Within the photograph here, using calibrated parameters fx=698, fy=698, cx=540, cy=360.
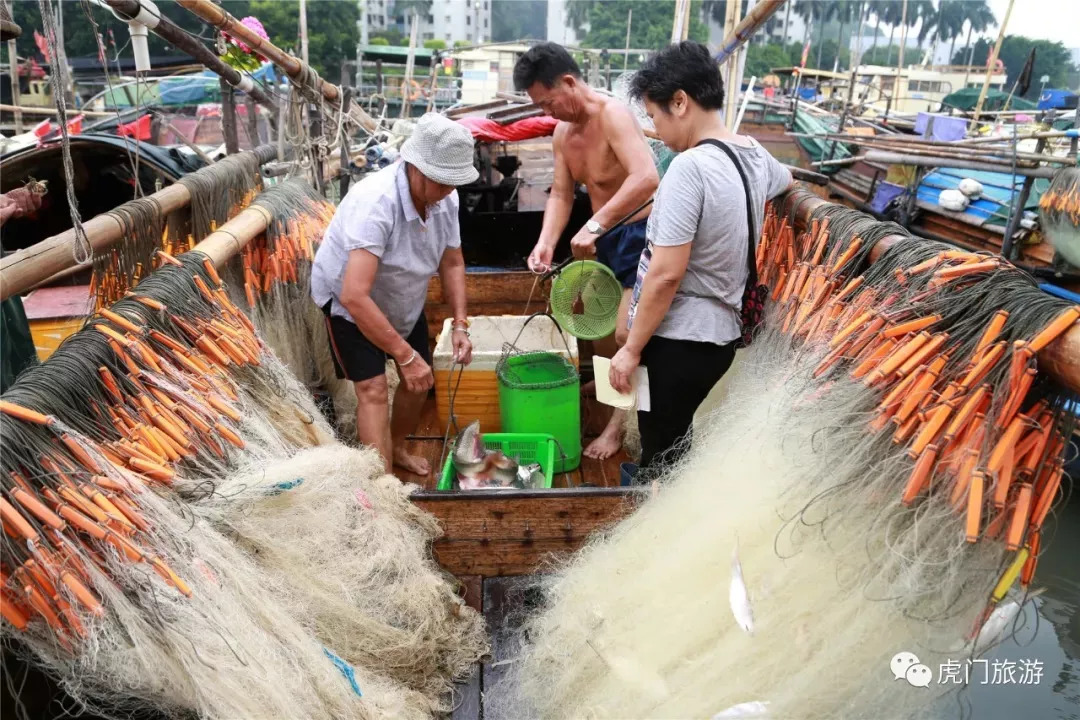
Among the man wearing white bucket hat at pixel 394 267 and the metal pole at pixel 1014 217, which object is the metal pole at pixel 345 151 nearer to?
the man wearing white bucket hat at pixel 394 267

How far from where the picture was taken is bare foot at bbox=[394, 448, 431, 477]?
Answer: 3.86 metres

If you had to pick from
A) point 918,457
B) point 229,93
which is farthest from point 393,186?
point 229,93

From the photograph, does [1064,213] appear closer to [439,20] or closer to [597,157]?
[597,157]

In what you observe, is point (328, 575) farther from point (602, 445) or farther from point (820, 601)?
point (602, 445)

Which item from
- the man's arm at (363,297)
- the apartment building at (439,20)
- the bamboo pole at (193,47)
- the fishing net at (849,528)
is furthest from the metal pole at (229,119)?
the apartment building at (439,20)

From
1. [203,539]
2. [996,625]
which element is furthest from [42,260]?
[996,625]

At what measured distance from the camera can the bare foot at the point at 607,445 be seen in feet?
13.3

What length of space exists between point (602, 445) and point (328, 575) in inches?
87.0

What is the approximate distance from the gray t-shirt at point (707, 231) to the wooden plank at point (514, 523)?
30.0 inches

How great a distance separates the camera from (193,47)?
4141 millimetres

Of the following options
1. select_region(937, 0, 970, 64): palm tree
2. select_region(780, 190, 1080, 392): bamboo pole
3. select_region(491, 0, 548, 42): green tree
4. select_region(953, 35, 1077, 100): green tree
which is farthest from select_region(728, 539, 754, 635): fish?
select_region(937, 0, 970, 64): palm tree

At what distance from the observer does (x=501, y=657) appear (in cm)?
270

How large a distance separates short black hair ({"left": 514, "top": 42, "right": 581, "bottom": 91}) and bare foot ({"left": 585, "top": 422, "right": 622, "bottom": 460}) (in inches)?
75.6

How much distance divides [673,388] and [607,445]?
130cm
